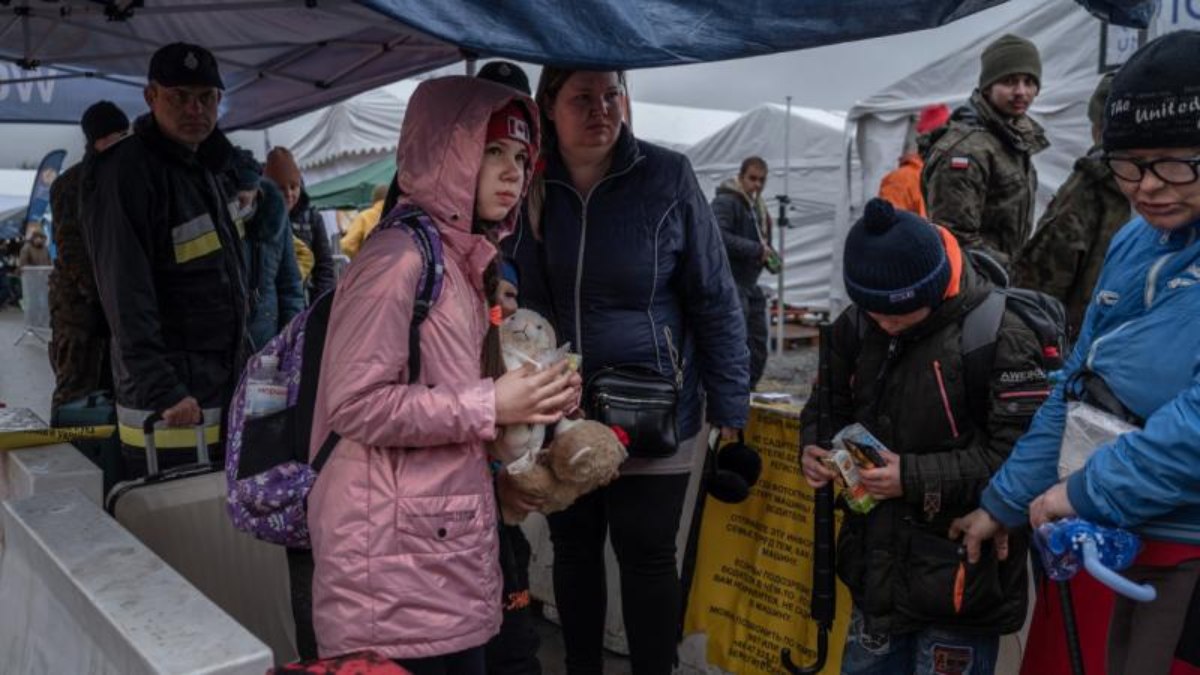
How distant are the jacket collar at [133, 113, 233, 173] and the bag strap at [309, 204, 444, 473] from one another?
1.73 meters

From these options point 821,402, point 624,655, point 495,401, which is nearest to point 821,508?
point 821,402

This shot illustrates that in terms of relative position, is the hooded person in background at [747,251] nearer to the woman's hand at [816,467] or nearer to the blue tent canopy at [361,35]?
the blue tent canopy at [361,35]

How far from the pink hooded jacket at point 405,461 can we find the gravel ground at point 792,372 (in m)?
7.06

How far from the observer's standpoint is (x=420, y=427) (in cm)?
191

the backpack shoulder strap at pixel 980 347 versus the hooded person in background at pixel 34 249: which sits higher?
the backpack shoulder strap at pixel 980 347

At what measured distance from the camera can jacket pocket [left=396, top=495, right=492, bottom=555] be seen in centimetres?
194

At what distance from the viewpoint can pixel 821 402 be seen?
8.97 ft

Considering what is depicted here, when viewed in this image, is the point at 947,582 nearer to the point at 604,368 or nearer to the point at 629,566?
the point at 629,566

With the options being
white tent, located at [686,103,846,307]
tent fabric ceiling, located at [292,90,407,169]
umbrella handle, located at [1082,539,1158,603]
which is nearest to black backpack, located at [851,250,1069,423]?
umbrella handle, located at [1082,539,1158,603]

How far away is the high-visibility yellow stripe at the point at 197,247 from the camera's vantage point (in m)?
3.38

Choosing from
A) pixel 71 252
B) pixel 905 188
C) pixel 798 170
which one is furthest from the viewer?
pixel 798 170

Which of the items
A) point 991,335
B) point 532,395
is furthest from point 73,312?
point 991,335

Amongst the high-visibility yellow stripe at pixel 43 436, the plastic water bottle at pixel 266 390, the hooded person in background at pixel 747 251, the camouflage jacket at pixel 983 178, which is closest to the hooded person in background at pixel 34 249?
the hooded person in background at pixel 747 251

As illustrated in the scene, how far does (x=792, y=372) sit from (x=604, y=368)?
9.08m
